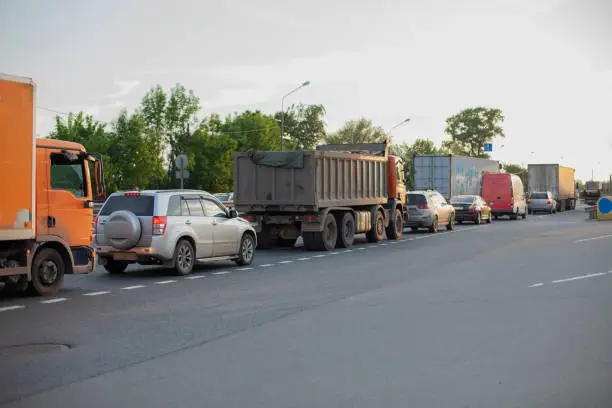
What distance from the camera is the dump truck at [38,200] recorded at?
12375mm

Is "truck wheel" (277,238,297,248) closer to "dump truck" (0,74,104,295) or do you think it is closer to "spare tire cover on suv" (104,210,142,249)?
"spare tire cover on suv" (104,210,142,249)

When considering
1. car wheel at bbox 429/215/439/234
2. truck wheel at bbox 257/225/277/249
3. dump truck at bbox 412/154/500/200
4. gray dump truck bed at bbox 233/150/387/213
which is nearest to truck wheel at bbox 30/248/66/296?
gray dump truck bed at bbox 233/150/387/213

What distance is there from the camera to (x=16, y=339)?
941 cm

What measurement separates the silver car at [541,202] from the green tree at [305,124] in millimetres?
59659

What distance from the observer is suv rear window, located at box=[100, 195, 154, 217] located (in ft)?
54.9

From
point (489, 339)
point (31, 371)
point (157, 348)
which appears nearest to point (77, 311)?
point (157, 348)

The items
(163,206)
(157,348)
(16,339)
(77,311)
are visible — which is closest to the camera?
(157,348)

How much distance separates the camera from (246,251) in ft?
63.4

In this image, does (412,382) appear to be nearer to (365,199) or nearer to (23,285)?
(23,285)

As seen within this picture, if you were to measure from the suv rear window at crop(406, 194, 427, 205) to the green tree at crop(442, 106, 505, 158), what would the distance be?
100991mm

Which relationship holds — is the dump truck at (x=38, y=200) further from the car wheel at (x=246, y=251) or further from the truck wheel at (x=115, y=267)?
the car wheel at (x=246, y=251)

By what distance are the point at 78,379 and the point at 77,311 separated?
4.64m

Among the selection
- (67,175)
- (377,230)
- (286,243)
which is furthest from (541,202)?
(67,175)

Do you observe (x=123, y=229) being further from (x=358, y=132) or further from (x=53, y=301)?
(x=358, y=132)
